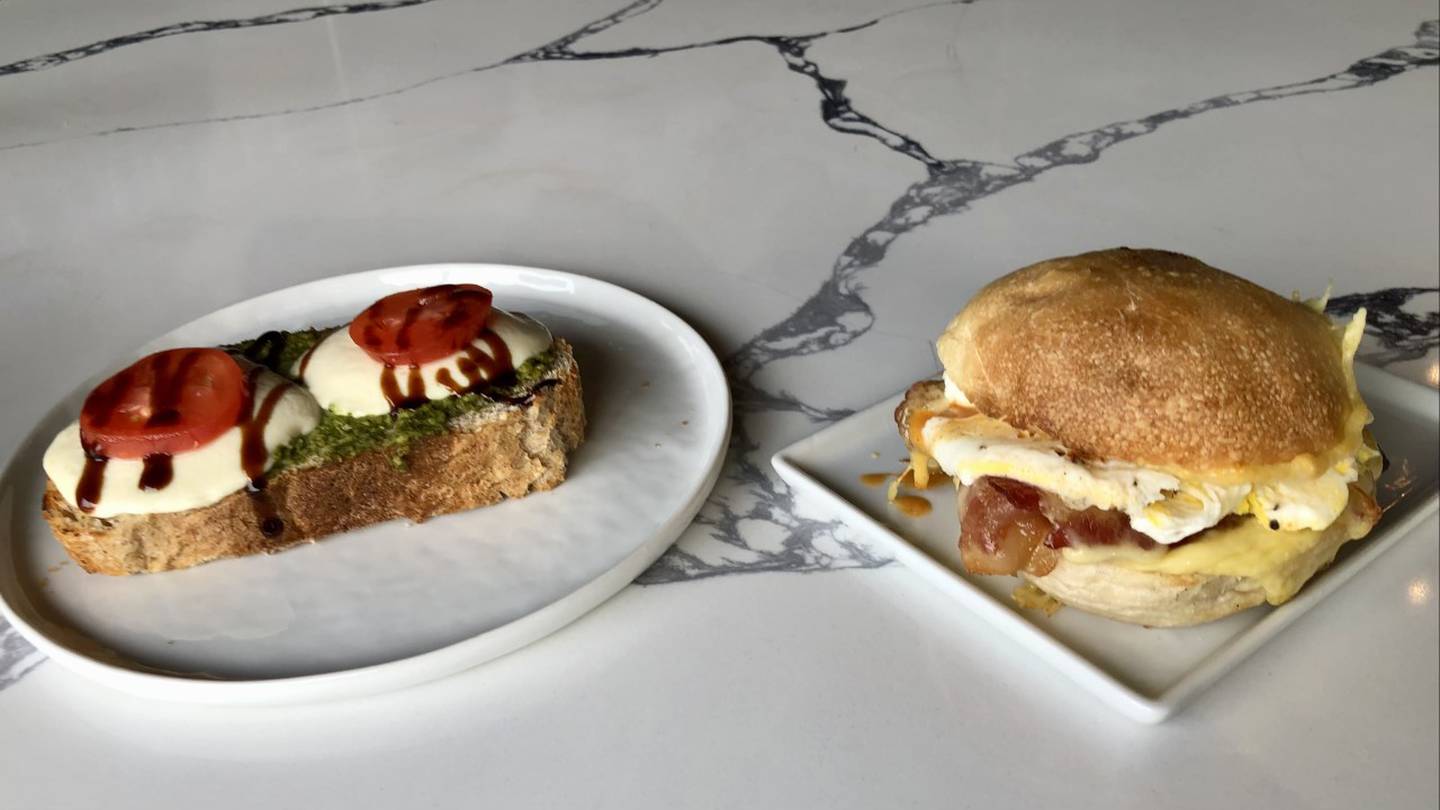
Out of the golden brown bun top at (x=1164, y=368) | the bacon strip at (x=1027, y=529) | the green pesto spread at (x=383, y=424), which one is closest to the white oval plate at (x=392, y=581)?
the green pesto spread at (x=383, y=424)

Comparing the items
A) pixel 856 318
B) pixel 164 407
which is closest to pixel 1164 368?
pixel 856 318

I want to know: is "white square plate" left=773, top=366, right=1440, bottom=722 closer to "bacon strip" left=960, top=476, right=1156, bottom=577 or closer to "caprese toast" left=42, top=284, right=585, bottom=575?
"bacon strip" left=960, top=476, right=1156, bottom=577

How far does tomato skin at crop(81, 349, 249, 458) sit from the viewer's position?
200cm

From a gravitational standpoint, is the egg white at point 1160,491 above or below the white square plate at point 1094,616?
above

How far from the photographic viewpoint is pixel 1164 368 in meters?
1.76

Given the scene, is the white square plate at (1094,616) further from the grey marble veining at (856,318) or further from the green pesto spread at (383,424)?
the green pesto spread at (383,424)

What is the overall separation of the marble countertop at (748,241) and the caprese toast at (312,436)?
0.31 meters

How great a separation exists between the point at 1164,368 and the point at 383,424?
1.41 metres

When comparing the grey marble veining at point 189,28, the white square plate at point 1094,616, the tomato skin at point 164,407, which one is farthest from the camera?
the grey marble veining at point 189,28

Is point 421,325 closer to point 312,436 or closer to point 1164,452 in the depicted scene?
point 312,436

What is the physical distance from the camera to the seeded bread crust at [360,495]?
2037 mm

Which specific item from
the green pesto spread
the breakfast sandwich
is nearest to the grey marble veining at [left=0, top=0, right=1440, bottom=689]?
the breakfast sandwich

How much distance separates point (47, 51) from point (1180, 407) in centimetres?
474

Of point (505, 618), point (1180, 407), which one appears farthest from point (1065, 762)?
point (505, 618)
